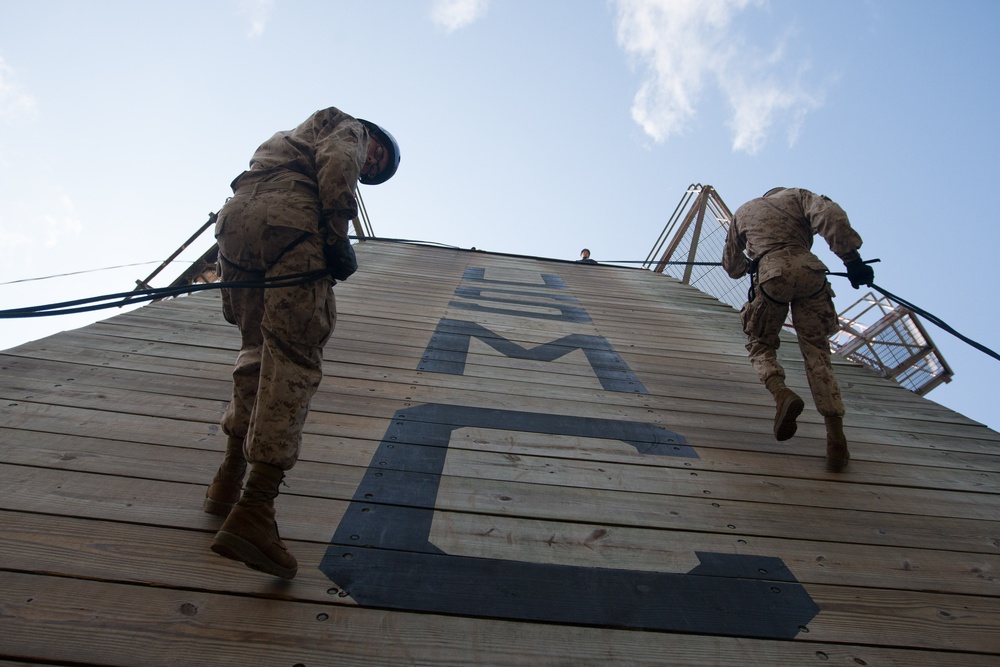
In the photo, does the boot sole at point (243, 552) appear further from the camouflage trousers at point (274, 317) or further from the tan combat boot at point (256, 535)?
the camouflage trousers at point (274, 317)

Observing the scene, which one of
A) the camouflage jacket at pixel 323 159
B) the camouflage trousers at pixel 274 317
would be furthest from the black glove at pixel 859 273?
the camouflage trousers at pixel 274 317

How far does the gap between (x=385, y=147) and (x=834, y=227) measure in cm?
221

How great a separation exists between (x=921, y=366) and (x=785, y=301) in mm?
8890

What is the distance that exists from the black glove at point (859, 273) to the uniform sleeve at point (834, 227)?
0.03 metres

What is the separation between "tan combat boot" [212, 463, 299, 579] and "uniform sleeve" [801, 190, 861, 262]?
2.76 metres

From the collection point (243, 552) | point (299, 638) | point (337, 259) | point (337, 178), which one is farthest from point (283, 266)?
point (299, 638)

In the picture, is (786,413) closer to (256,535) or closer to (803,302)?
(803,302)

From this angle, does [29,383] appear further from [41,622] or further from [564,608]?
[564,608]

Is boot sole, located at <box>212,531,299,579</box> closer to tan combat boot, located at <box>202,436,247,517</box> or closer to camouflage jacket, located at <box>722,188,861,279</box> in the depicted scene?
tan combat boot, located at <box>202,436,247,517</box>

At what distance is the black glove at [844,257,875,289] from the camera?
9.44 ft

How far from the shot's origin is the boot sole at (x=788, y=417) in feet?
8.63

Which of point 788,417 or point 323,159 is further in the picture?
point 788,417

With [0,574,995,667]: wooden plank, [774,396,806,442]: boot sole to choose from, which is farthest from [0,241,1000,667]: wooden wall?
[774,396,806,442]: boot sole

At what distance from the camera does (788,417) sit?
2.65 m
